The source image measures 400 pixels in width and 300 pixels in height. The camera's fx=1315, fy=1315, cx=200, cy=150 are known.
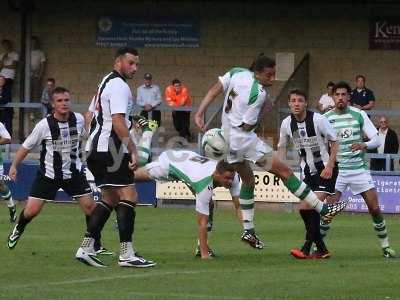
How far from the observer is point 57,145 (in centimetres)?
1597

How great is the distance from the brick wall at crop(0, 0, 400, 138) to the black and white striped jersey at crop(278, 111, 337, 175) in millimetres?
15588

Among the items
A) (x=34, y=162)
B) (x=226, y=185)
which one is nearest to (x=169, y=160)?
(x=226, y=185)

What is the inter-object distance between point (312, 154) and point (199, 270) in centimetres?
257

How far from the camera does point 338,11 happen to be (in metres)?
31.2

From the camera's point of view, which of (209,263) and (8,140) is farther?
(8,140)

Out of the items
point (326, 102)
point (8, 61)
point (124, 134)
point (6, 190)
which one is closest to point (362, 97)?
point (326, 102)

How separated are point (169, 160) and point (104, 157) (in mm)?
2615

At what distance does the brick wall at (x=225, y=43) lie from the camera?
1227 inches

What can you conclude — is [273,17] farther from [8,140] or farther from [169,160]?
[169,160]

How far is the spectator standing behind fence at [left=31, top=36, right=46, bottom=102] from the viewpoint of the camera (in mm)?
32062

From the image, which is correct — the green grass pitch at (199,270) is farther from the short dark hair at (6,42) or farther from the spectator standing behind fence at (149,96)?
the short dark hair at (6,42)

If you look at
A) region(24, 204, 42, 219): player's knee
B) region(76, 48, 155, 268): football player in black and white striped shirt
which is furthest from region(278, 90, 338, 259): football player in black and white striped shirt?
region(24, 204, 42, 219): player's knee

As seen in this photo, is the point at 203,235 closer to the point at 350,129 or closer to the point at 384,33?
the point at 350,129

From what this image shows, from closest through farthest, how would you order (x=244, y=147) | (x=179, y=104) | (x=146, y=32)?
(x=244, y=147), (x=179, y=104), (x=146, y=32)
